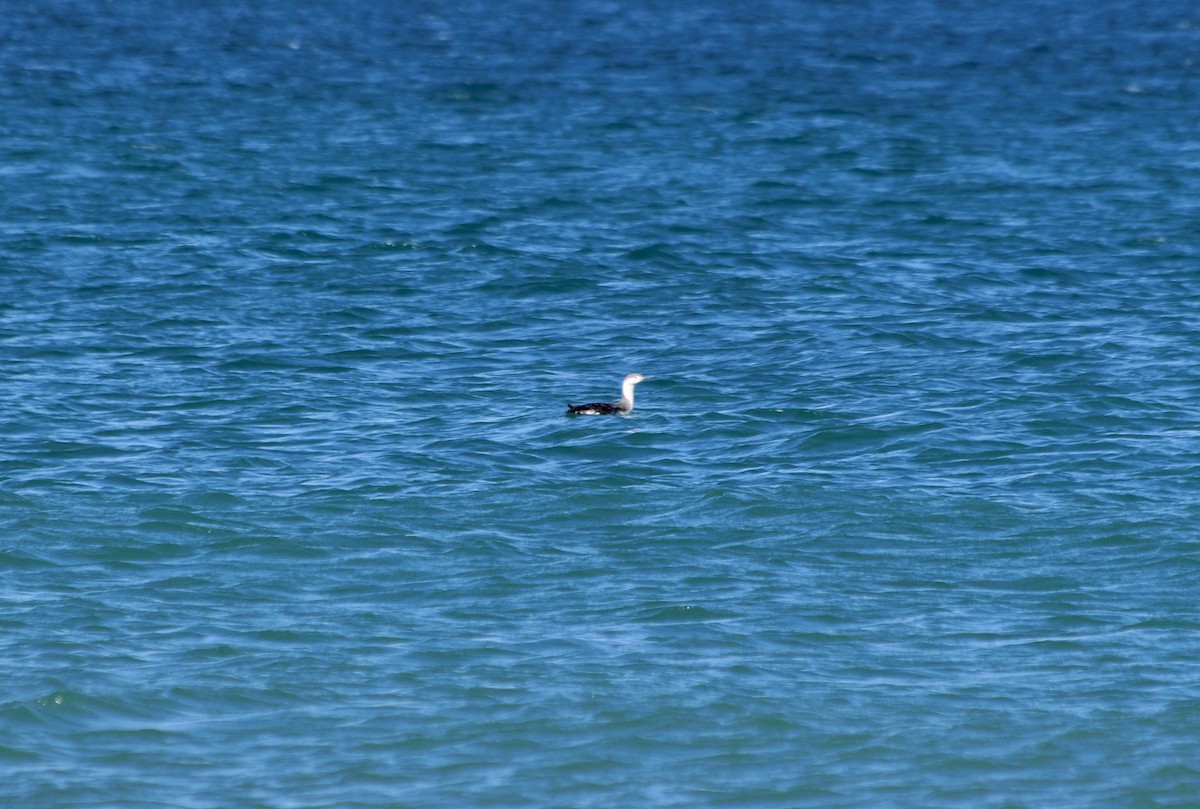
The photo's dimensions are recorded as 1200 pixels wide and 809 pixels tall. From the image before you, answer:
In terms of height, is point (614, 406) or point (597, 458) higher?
point (614, 406)

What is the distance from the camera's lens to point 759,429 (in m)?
21.2

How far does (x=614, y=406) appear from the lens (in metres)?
21.9

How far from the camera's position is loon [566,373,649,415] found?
21719 millimetres

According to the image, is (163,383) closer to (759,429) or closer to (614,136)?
(759,429)

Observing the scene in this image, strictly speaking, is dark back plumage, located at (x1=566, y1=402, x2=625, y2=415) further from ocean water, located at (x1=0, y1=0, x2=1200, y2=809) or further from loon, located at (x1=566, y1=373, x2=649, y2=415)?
ocean water, located at (x1=0, y1=0, x2=1200, y2=809)

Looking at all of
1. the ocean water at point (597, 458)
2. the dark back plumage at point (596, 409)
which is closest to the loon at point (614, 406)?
the dark back plumage at point (596, 409)

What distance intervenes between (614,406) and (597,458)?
1.70 metres

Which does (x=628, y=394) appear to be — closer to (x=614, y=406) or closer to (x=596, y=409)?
(x=614, y=406)

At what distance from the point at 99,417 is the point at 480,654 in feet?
28.8

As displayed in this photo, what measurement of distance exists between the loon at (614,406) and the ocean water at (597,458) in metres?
0.16

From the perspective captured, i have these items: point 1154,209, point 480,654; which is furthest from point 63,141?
point 480,654

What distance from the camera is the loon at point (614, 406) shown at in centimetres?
2172

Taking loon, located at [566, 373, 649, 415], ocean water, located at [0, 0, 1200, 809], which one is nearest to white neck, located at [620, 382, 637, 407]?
loon, located at [566, 373, 649, 415]

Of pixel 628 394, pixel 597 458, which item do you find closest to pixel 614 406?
pixel 628 394
